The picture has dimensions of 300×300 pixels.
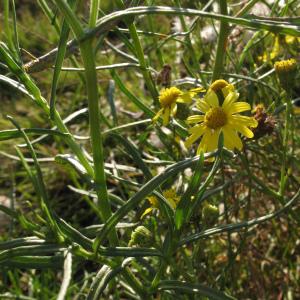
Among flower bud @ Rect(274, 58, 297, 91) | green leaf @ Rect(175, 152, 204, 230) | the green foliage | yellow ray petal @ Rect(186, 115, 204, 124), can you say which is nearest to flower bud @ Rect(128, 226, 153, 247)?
the green foliage

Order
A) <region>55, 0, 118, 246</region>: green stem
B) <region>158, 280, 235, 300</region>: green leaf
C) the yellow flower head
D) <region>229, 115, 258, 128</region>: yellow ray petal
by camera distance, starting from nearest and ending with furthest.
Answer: <region>55, 0, 118, 246</region>: green stem < <region>158, 280, 235, 300</region>: green leaf < <region>229, 115, 258, 128</region>: yellow ray petal < the yellow flower head

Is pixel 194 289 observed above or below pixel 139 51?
→ below

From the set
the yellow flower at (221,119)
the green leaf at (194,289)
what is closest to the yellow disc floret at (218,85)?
the yellow flower at (221,119)

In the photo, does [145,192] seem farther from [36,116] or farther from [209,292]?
[36,116]

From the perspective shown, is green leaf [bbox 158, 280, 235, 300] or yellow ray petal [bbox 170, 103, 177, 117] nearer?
green leaf [bbox 158, 280, 235, 300]

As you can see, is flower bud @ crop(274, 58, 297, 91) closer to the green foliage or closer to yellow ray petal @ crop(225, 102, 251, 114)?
the green foliage

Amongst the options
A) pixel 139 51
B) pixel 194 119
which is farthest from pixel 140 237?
pixel 139 51

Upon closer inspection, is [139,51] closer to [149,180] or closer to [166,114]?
[166,114]

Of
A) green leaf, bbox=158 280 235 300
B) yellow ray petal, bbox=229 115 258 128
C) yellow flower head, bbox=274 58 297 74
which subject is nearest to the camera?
green leaf, bbox=158 280 235 300

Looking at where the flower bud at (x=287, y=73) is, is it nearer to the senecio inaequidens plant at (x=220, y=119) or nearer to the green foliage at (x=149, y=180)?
the green foliage at (x=149, y=180)
